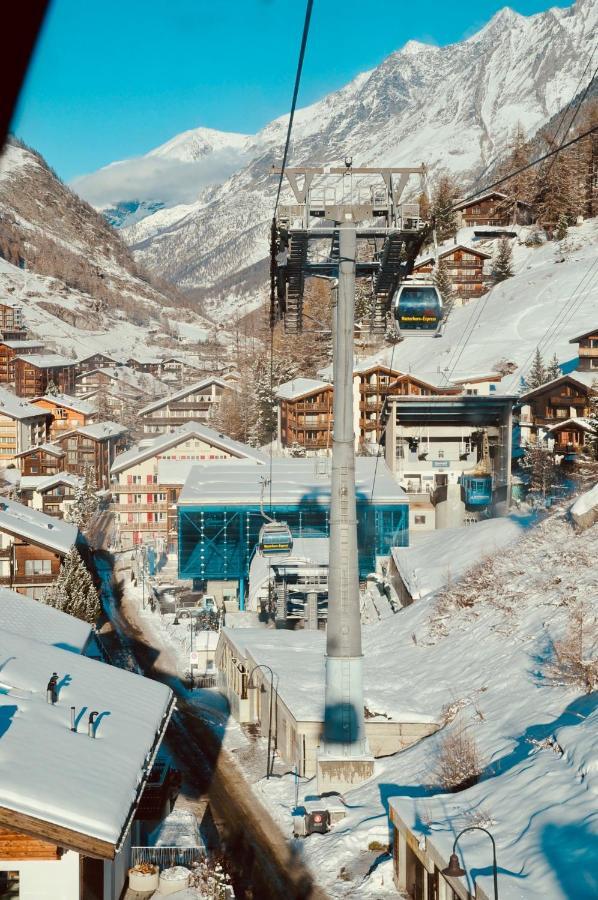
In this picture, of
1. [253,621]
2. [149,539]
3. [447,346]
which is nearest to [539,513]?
[253,621]

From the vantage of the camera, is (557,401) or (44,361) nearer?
(557,401)

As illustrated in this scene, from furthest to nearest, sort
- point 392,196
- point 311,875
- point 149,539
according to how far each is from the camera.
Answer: point 149,539
point 392,196
point 311,875

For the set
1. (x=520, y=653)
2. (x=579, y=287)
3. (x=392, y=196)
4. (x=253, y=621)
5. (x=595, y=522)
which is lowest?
(x=253, y=621)

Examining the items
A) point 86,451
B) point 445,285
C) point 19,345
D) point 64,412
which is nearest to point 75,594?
point 86,451

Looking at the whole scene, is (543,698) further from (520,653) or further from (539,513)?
(539,513)

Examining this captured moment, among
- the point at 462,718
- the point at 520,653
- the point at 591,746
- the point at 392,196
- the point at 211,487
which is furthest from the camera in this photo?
the point at 211,487

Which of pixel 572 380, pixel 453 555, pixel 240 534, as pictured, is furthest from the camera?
pixel 572 380

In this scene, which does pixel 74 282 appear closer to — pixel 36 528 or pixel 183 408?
pixel 183 408
